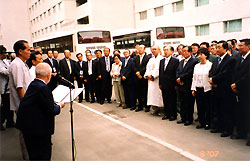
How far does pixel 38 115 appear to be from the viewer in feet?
10.3

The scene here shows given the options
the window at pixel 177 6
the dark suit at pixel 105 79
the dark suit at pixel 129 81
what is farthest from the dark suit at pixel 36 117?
the window at pixel 177 6

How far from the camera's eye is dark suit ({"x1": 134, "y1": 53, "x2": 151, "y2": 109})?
780 centimetres

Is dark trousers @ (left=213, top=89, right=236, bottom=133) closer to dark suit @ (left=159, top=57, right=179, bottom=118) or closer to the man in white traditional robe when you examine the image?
dark suit @ (left=159, top=57, right=179, bottom=118)

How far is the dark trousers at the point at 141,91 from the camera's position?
793cm

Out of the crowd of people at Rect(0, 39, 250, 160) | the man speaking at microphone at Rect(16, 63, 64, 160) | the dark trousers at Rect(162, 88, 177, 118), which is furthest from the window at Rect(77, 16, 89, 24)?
the man speaking at microphone at Rect(16, 63, 64, 160)

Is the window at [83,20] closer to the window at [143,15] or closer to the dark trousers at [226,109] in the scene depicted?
the window at [143,15]

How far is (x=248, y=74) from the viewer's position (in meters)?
4.74

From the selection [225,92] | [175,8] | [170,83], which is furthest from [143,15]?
[225,92]

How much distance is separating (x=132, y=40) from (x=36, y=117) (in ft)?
57.9

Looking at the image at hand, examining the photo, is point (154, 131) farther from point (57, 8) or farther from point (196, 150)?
point (57, 8)

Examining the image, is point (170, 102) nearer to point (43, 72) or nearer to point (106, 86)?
point (106, 86)

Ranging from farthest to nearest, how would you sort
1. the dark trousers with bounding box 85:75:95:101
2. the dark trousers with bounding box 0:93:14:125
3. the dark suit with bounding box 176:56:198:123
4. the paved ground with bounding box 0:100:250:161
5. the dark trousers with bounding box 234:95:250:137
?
the dark trousers with bounding box 85:75:95:101
the dark trousers with bounding box 0:93:14:125
the dark suit with bounding box 176:56:198:123
the dark trousers with bounding box 234:95:250:137
the paved ground with bounding box 0:100:250:161

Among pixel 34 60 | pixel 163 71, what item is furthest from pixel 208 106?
pixel 34 60

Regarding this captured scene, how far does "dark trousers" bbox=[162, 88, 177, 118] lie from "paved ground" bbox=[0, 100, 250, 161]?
0.31 metres
